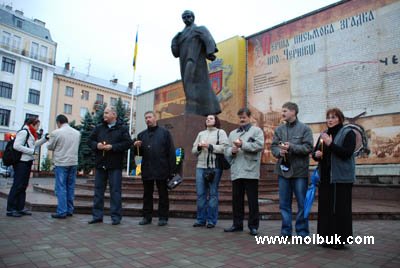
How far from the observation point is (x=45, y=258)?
2.82 meters

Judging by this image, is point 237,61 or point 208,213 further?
point 237,61

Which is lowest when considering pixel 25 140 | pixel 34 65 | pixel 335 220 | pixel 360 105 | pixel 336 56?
pixel 335 220

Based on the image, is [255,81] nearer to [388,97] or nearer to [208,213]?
[388,97]

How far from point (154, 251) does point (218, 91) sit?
16172 mm

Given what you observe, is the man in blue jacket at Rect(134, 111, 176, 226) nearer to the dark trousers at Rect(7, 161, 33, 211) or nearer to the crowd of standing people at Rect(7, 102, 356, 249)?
the crowd of standing people at Rect(7, 102, 356, 249)

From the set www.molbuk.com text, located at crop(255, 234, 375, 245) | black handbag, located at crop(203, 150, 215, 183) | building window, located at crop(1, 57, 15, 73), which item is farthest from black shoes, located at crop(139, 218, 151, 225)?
building window, located at crop(1, 57, 15, 73)

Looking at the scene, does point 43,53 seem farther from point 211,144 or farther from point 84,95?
point 211,144

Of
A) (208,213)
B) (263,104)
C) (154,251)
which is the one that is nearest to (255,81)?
(263,104)

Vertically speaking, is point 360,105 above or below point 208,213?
above

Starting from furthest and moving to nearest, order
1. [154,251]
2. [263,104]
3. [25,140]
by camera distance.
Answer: [263,104]
[25,140]
[154,251]

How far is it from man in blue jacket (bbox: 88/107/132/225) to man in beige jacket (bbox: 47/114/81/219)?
1.55 ft

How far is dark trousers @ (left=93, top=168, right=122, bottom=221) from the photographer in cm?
468

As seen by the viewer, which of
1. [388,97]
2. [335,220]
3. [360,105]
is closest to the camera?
[335,220]

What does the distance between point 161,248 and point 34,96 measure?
118 feet
